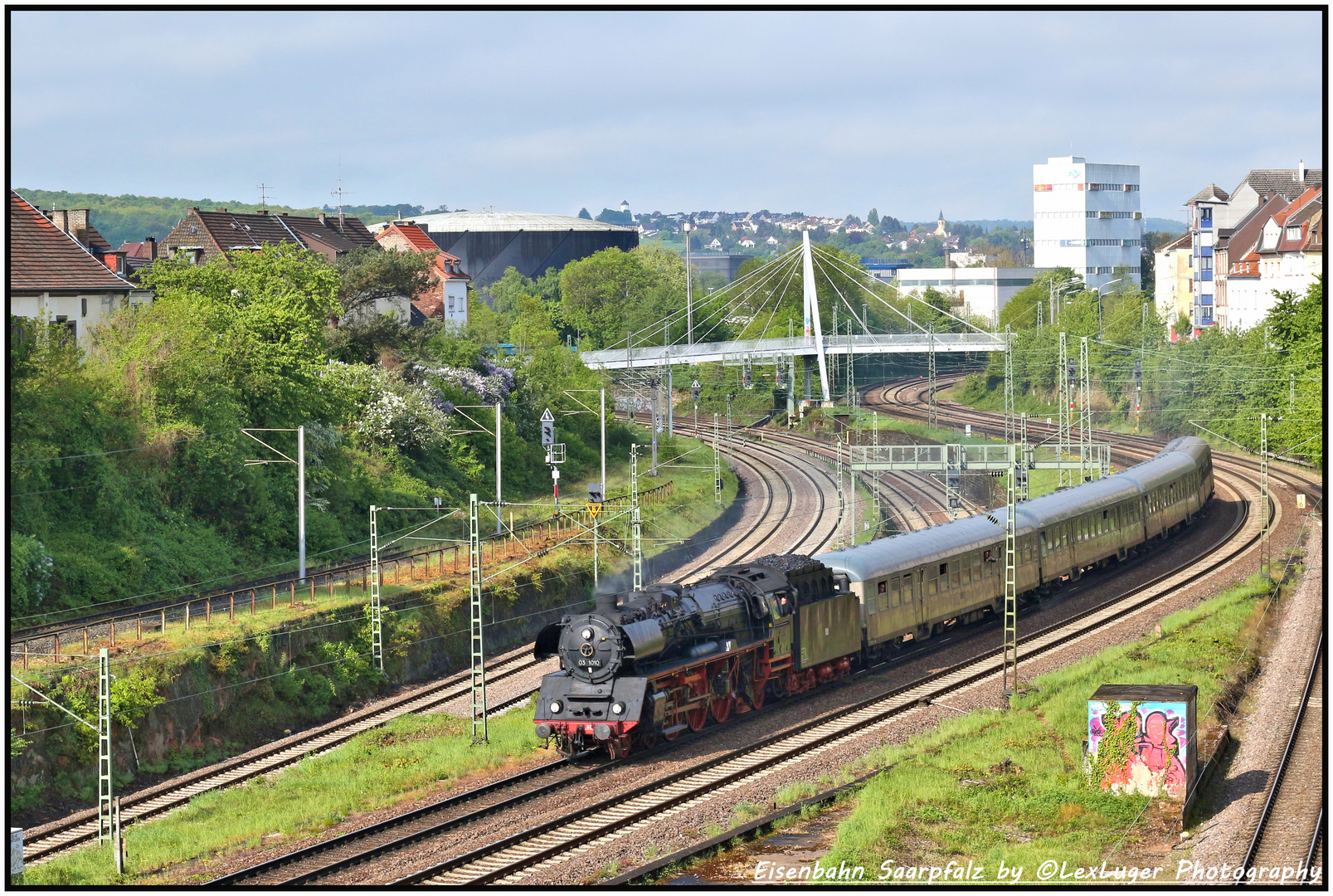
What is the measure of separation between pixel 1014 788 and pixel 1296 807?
4845 mm

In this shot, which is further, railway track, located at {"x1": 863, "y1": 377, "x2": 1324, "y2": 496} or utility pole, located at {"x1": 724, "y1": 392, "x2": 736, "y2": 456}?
utility pole, located at {"x1": 724, "y1": 392, "x2": 736, "y2": 456}

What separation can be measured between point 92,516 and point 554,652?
23768 mm

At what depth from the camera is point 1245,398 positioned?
86.7m

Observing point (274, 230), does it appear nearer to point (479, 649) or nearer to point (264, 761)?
point (264, 761)

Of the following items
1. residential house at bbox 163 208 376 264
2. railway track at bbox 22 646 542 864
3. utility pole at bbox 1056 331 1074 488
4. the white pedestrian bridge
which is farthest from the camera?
the white pedestrian bridge

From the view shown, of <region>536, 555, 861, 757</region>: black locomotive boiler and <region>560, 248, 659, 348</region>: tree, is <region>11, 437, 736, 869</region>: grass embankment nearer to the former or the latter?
<region>536, 555, 861, 757</region>: black locomotive boiler

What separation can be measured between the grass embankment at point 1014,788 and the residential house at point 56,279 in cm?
3956

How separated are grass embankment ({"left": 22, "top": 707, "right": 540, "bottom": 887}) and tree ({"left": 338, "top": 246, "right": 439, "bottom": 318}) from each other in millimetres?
43822

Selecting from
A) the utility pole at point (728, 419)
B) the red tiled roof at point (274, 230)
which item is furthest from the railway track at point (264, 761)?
the red tiled roof at point (274, 230)

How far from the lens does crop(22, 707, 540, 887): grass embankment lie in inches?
984

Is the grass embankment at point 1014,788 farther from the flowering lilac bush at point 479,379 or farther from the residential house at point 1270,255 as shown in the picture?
the residential house at point 1270,255

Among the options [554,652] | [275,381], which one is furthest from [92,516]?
[554,652]

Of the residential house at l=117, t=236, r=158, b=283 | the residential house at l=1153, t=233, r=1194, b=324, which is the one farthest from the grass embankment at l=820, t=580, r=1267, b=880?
the residential house at l=1153, t=233, r=1194, b=324

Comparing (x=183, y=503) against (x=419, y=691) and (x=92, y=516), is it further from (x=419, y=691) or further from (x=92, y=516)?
(x=419, y=691)
